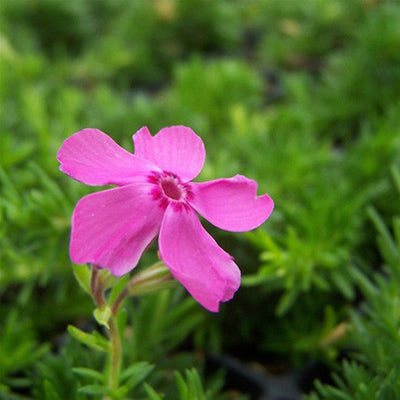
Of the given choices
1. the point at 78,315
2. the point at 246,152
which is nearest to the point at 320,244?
the point at 246,152

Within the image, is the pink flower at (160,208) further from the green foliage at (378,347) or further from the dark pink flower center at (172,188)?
the green foliage at (378,347)

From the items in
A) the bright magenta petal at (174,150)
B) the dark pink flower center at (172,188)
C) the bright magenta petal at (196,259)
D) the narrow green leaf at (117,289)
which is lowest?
the narrow green leaf at (117,289)

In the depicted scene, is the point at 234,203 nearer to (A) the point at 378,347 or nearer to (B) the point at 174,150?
(B) the point at 174,150

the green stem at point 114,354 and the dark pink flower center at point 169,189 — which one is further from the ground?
the dark pink flower center at point 169,189

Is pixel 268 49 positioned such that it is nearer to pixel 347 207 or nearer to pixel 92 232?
pixel 347 207

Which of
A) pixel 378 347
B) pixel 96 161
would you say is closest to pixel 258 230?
pixel 378 347

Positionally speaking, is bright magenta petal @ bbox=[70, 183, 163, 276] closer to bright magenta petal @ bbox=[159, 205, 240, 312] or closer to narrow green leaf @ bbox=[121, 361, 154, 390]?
bright magenta petal @ bbox=[159, 205, 240, 312]

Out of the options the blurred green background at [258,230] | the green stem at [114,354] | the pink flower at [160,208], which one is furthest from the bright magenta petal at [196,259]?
the blurred green background at [258,230]
